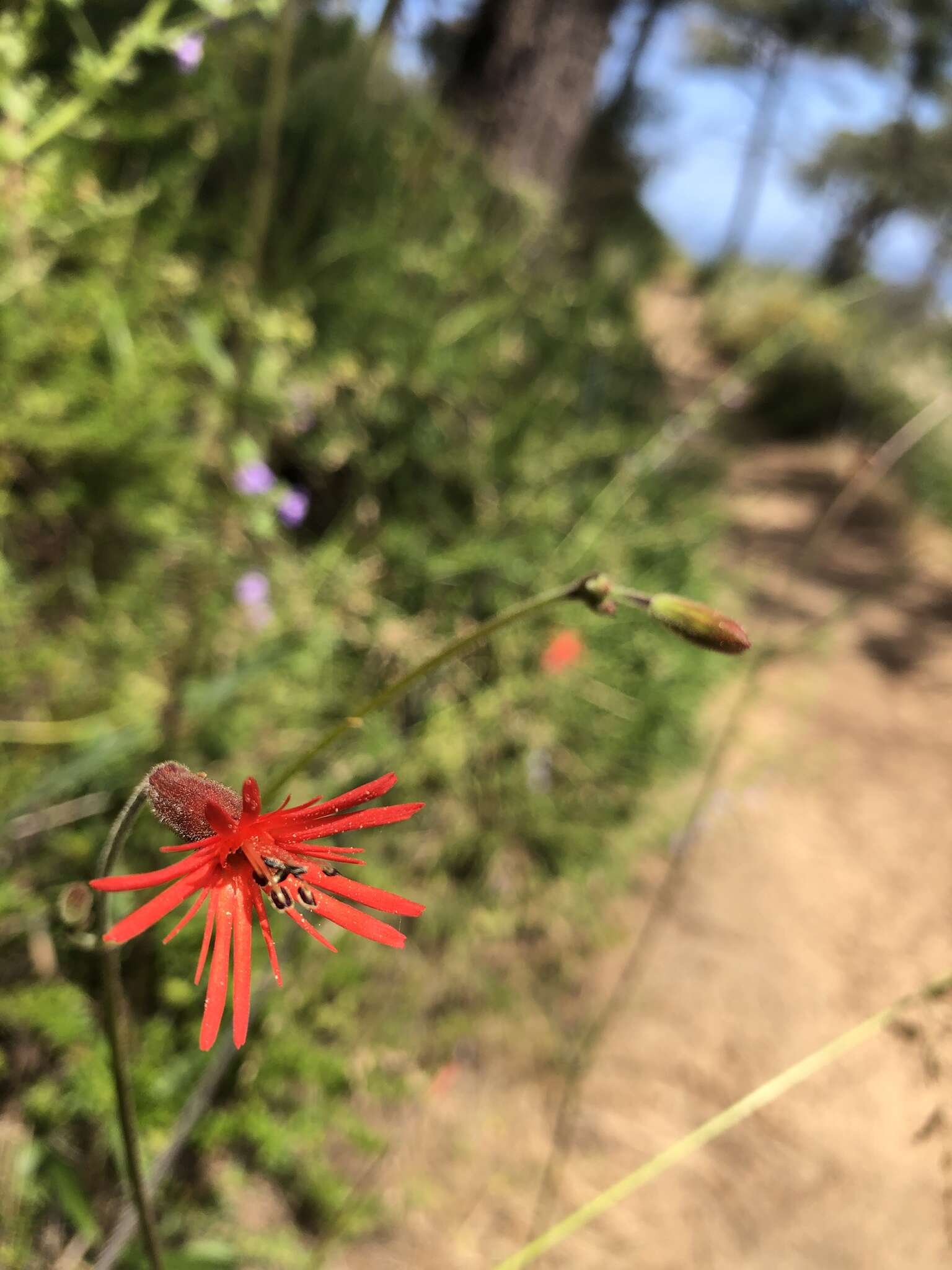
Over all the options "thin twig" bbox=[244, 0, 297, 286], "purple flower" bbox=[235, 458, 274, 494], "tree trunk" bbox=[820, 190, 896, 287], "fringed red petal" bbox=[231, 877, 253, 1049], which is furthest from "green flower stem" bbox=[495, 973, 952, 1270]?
"tree trunk" bbox=[820, 190, 896, 287]

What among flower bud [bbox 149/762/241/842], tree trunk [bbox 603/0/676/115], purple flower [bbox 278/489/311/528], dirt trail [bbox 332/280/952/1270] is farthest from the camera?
tree trunk [bbox 603/0/676/115]

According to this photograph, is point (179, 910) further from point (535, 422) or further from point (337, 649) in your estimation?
point (535, 422)

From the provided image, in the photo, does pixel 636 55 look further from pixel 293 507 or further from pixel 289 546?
pixel 293 507

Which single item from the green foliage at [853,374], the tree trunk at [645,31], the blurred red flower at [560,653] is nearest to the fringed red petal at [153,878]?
the blurred red flower at [560,653]

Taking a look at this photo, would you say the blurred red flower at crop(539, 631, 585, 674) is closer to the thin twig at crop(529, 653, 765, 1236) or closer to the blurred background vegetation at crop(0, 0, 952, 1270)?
the blurred background vegetation at crop(0, 0, 952, 1270)

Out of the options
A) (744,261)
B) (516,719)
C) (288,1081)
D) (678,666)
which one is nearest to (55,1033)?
(288,1081)

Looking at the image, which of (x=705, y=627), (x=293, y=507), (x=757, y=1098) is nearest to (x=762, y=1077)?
(x=757, y=1098)
